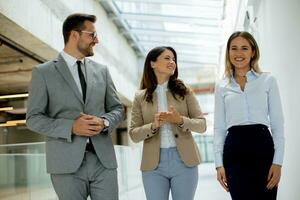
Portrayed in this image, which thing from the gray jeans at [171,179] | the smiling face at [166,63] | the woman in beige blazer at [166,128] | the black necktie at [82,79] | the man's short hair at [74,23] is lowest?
the gray jeans at [171,179]

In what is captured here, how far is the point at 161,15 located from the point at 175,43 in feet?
9.49

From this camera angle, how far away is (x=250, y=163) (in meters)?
2.15

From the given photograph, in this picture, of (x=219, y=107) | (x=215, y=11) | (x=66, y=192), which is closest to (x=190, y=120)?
(x=219, y=107)

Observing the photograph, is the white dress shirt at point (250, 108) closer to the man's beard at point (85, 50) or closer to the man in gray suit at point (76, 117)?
the man in gray suit at point (76, 117)

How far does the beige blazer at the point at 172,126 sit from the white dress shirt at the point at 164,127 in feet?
0.10

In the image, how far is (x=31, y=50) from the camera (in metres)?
6.41

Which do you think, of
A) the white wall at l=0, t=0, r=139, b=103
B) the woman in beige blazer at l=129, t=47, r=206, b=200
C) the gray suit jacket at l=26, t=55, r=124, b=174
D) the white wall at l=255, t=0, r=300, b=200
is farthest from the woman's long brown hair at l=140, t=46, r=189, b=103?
the white wall at l=0, t=0, r=139, b=103

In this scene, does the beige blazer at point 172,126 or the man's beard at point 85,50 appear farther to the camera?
the beige blazer at point 172,126

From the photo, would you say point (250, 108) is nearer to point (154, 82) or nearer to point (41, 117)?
point (154, 82)

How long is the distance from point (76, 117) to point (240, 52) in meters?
1.10

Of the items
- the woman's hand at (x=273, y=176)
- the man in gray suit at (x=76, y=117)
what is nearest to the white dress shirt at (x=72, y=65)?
the man in gray suit at (x=76, y=117)

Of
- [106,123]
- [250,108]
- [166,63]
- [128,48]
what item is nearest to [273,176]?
[250,108]

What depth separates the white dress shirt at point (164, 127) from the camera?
2760 mm

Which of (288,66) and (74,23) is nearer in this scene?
(74,23)
